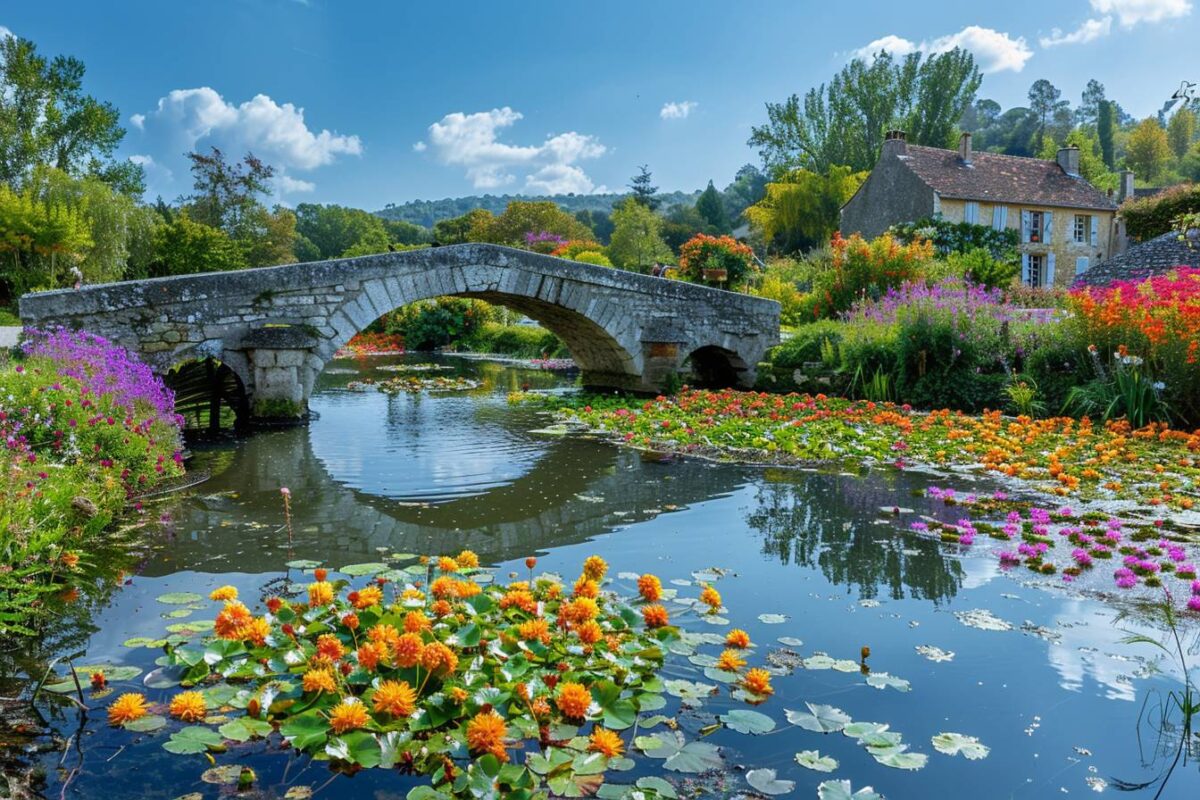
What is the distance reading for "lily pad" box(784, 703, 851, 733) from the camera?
2650mm

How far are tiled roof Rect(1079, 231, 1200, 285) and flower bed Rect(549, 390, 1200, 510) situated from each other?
37.9 ft

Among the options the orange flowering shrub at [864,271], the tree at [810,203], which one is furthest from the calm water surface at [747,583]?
the tree at [810,203]

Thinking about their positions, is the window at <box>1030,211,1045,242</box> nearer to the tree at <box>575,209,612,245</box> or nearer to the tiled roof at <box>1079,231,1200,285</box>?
the tiled roof at <box>1079,231,1200,285</box>

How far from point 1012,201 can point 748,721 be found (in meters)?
29.4

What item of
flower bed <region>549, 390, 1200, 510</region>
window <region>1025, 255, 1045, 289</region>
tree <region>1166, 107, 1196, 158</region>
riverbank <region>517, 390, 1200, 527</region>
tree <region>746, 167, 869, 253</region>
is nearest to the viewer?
riverbank <region>517, 390, 1200, 527</region>

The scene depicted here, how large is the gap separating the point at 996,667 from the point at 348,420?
8732 millimetres

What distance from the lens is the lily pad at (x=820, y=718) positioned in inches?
104

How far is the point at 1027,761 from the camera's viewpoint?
2514mm

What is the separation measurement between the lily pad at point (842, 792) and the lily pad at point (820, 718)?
296mm

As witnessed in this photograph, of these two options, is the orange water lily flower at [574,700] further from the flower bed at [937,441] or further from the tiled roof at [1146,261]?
the tiled roof at [1146,261]

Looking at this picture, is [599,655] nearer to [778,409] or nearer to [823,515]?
[823,515]

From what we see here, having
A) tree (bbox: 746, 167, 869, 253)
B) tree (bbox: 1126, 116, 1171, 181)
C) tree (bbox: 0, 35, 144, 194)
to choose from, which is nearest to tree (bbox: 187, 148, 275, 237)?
tree (bbox: 0, 35, 144, 194)

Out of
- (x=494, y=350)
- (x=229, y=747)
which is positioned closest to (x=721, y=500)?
(x=229, y=747)

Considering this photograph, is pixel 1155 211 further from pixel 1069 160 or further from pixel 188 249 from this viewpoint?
pixel 188 249
